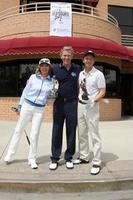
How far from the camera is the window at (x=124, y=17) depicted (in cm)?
2439

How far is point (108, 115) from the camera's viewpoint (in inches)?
712

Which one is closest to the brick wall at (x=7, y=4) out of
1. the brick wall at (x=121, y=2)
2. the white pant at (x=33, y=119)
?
the brick wall at (x=121, y=2)

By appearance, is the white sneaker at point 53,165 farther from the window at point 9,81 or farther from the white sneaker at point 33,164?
the window at point 9,81

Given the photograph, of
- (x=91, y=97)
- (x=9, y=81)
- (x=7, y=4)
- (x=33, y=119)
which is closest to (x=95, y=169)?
(x=91, y=97)

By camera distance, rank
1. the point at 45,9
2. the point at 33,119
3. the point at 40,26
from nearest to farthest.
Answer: the point at 33,119, the point at 40,26, the point at 45,9

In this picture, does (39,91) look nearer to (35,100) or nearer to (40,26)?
(35,100)

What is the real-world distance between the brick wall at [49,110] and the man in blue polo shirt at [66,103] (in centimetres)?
926

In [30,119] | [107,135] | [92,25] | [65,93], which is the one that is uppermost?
[92,25]

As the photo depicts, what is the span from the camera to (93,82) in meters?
7.03

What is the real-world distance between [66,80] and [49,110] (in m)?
9.66

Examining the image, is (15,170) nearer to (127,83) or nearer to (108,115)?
(108,115)

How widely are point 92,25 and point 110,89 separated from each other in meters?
3.02

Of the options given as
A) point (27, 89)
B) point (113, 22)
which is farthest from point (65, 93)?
point (113, 22)

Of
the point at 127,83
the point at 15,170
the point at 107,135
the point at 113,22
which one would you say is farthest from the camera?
the point at 127,83
